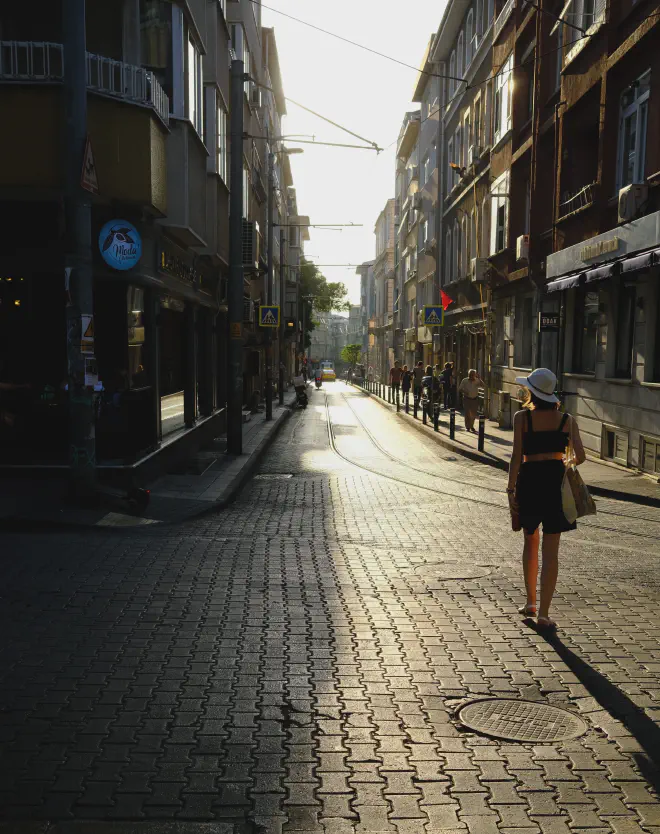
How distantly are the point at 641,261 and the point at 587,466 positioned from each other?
4033 millimetres

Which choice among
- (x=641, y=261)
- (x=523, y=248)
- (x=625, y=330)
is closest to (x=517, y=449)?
(x=641, y=261)

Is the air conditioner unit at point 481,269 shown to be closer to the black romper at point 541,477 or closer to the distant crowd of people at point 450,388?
the distant crowd of people at point 450,388

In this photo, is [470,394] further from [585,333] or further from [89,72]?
[89,72]

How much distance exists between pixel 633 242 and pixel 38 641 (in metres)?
11.8

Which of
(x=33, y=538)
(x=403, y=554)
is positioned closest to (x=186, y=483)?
(x=33, y=538)

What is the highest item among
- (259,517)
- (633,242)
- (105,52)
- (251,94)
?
(251,94)

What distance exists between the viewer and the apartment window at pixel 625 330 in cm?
1600

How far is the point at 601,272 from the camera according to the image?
51.0ft

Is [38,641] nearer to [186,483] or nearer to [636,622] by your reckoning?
[636,622]

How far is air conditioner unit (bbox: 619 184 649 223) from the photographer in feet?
47.4

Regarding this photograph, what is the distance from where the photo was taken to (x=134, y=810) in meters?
3.66

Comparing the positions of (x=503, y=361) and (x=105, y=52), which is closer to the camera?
(x=105, y=52)

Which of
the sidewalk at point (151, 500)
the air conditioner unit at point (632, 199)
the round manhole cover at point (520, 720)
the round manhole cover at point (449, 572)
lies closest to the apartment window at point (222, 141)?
the sidewalk at point (151, 500)

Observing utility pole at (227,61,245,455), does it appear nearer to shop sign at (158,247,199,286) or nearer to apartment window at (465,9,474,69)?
shop sign at (158,247,199,286)
